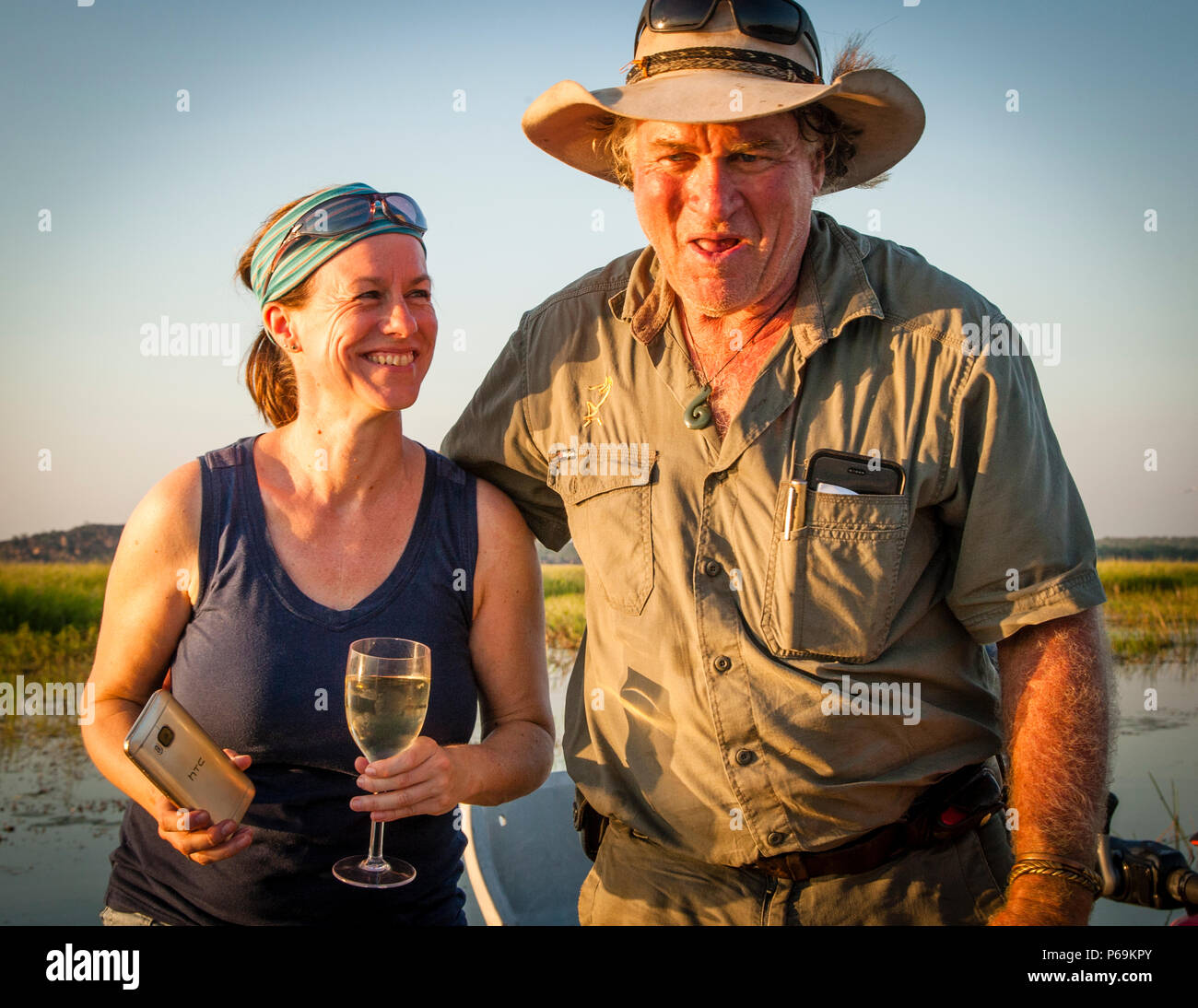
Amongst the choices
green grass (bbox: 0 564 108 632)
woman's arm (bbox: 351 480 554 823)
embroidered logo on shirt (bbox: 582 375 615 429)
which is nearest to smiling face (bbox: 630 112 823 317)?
embroidered logo on shirt (bbox: 582 375 615 429)

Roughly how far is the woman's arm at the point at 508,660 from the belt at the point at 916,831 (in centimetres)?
54

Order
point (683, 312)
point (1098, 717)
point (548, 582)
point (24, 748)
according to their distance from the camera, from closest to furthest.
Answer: point (1098, 717)
point (683, 312)
point (24, 748)
point (548, 582)

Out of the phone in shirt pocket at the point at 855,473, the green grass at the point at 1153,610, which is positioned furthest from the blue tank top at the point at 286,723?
the green grass at the point at 1153,610

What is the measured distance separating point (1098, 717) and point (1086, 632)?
171 mm

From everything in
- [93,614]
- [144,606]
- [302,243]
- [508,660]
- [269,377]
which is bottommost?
[93,614]

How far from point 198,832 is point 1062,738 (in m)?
1.65

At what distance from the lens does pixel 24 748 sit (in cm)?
557

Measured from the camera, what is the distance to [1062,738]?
2115mm

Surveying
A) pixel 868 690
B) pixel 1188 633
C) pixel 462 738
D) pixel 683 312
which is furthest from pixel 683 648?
pixel 1188 633

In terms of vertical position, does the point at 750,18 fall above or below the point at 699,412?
above

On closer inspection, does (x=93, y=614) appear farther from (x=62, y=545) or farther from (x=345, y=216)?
(x=345, y=216)

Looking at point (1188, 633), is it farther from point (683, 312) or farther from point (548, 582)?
point (683, 312)

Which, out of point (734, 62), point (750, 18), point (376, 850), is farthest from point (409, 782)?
point (750, 18)

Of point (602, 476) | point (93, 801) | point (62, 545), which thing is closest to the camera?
point (602, 476)
